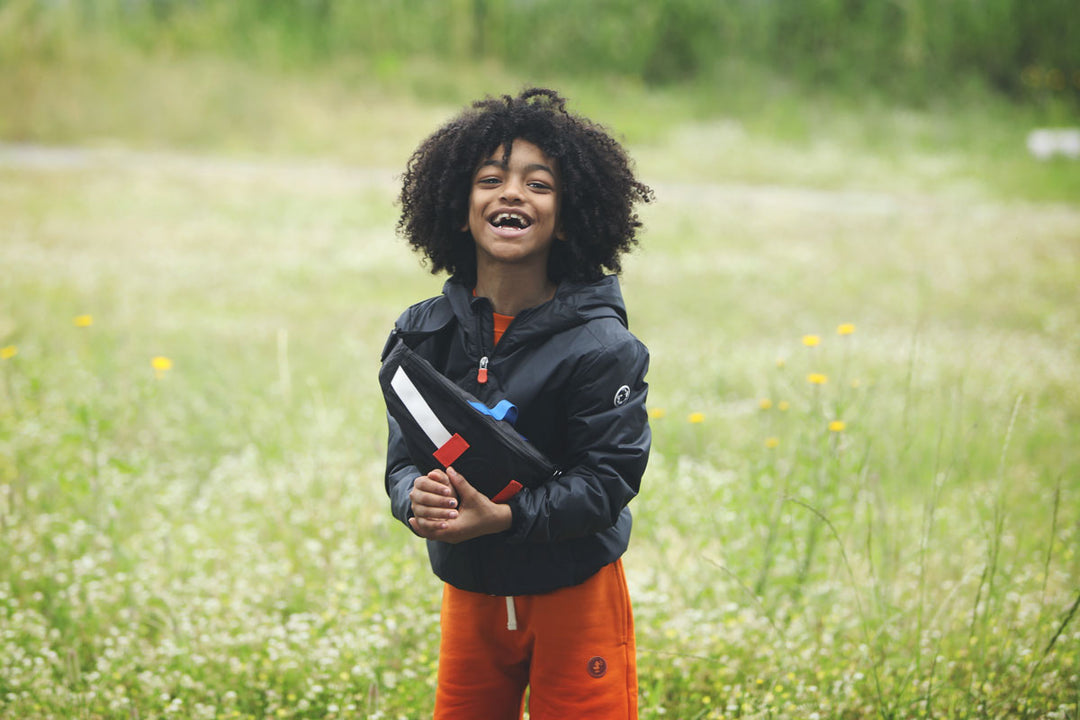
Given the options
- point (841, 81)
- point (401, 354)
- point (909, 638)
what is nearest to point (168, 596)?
point (401, 354)

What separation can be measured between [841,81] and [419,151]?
56.9 feet

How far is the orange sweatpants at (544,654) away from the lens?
2.27 meters

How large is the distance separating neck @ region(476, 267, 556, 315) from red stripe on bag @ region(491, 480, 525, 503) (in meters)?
0.45

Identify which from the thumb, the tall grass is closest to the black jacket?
the thumb

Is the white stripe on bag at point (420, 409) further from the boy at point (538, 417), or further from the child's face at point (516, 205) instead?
the child's face at point (516, 205)

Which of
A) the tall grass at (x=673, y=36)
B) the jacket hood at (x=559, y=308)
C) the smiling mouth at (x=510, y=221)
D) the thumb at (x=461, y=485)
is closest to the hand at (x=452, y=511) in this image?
the thumb at (x=461, y=485)

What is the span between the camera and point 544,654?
2285mm

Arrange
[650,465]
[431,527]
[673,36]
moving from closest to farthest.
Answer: [431,527], [650,465], [673,36]

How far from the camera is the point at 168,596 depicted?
3.68 m

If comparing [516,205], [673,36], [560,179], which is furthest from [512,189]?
[673,36]

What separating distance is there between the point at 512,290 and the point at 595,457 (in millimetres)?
474

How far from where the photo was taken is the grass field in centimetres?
324

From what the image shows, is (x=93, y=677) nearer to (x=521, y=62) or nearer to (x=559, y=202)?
(x=559, y=202)

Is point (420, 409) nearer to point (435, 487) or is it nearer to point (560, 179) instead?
point (435, 487)
